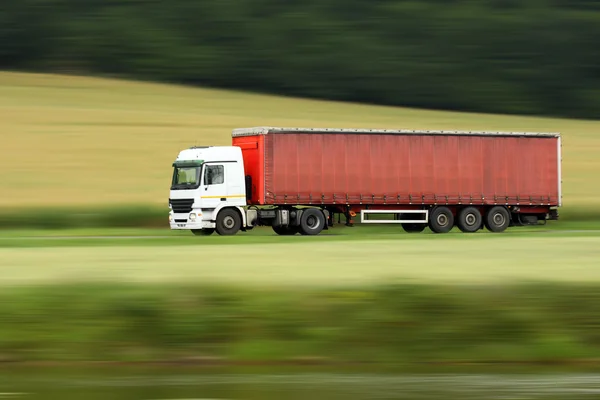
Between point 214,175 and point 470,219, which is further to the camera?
point 470,219

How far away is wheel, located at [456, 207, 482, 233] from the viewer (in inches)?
1652

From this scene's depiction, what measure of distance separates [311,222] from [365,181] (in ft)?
8.45

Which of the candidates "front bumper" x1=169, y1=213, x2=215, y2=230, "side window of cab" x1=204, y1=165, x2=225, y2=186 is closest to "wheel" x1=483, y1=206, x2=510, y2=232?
"side window of cab" x1=204, y1=165, x2=225, y2=186

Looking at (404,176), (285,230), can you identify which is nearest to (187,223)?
(285,230)

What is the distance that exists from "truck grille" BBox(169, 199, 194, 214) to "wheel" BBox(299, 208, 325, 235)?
393 centimetres

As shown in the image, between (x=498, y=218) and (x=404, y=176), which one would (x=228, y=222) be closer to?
(x=404, y=176)

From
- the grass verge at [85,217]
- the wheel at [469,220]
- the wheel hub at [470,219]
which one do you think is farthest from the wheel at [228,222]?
the wheel hub at [470,219]

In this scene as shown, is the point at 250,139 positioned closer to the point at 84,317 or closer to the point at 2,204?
the point at 2,204

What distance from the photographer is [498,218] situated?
42312 millimetres

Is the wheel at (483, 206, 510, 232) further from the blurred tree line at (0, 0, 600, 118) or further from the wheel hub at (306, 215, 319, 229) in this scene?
the blurred tree line at (0, 0, 600, 118)

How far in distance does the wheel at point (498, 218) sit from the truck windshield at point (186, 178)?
11.1 meters

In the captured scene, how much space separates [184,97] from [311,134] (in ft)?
104

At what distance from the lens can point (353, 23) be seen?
79.5 m

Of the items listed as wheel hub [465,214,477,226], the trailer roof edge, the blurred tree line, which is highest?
the blurred tree line
